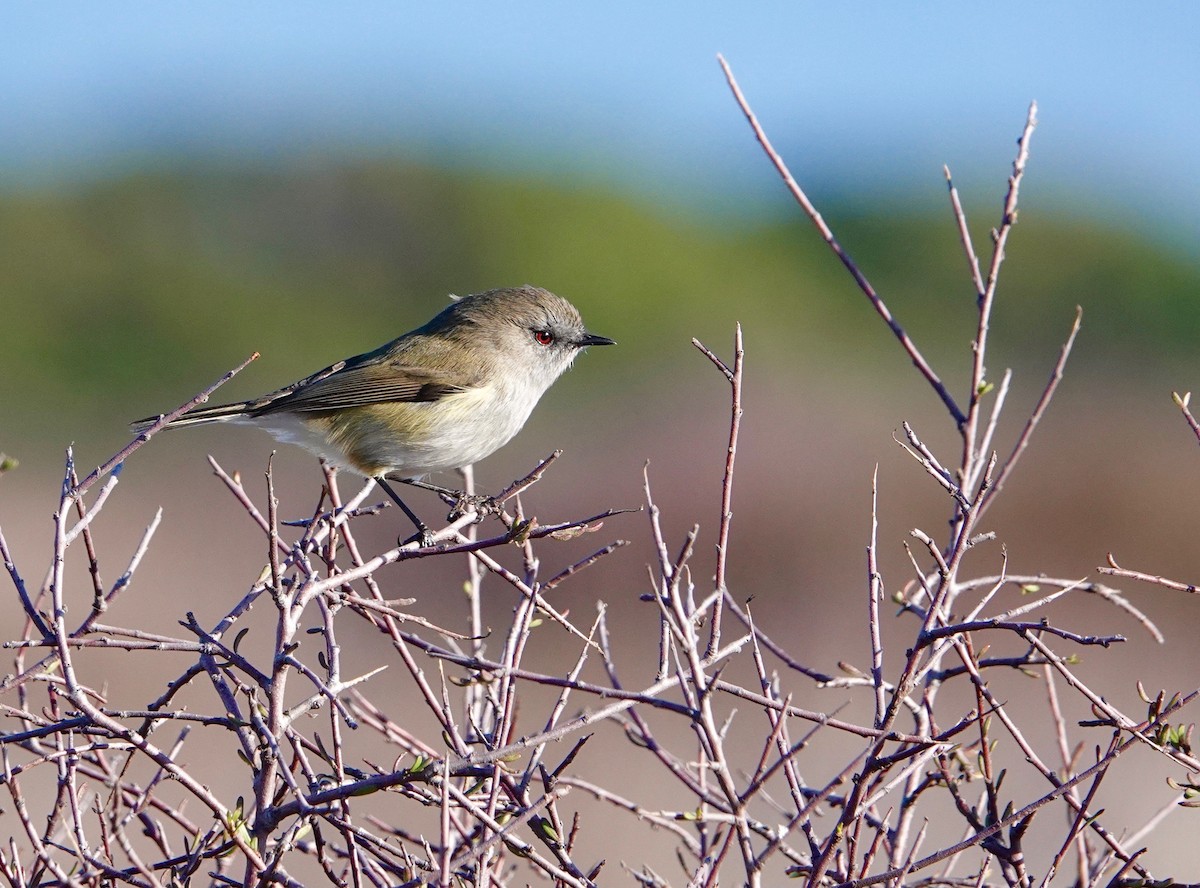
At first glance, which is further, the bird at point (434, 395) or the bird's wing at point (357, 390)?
the bird's wing at point (357, 390)

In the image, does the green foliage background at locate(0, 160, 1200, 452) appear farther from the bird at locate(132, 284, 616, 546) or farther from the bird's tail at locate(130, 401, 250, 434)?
the bird's tail at locate(130, 401, 250, 434)

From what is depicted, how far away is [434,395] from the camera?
209 inches

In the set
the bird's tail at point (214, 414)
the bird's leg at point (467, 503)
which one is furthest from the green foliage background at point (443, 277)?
the bird's leg at point (467, 503)

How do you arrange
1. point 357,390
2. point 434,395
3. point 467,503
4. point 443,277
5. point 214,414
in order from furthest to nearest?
point 443,277
point 357,390
point 434,395
point 214,414
point 467,503

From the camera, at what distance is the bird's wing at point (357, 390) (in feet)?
17.6

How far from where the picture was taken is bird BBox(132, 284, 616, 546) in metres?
5.14

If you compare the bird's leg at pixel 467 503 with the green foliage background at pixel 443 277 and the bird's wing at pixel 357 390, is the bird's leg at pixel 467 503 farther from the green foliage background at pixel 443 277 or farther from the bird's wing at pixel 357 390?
the green foliage background at pixel 443 277

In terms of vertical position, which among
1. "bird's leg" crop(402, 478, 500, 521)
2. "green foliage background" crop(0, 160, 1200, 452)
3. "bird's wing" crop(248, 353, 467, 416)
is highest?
"green foliage background" crop(0, 160, 1200, 452)

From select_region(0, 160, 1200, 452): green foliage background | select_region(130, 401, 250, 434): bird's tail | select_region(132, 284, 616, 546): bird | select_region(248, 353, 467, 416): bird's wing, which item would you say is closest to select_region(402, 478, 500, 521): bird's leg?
select_region(132, 284, 616, 546): bird

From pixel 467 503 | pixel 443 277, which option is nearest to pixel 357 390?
pixel 467 503

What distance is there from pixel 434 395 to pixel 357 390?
0.37 meters

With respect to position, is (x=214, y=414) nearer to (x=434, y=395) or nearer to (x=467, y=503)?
(x=434, y=395)

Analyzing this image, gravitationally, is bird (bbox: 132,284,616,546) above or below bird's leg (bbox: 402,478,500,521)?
above

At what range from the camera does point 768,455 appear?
1541 centimetres
